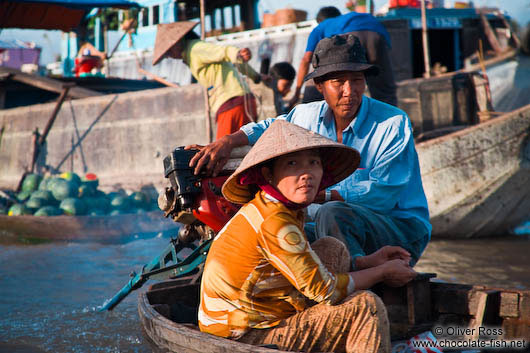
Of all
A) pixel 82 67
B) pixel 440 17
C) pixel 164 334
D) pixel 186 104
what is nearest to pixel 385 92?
pixel 164 334

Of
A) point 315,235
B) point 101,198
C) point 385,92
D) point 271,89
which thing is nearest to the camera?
point 315,235

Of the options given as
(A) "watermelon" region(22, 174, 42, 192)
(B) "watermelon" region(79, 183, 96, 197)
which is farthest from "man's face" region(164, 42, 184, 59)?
(A) "watermelon" region(22, 174, 42, 192)

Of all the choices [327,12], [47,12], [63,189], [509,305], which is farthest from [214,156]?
[47,12]

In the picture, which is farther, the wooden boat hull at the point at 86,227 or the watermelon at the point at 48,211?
the watermelon at the point at 48,211

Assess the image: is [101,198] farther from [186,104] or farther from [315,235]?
[315,235]

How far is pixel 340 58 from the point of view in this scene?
296cm

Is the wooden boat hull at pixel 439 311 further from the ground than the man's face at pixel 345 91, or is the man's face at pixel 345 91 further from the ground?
the man's face at pixel 345 91

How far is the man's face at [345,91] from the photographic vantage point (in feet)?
9.84

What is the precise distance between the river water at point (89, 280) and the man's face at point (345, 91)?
1968 mm

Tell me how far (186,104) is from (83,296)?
5.01 m

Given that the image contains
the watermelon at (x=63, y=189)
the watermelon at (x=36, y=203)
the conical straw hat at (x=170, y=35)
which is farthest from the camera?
the watermelon at (x=63, y=189)

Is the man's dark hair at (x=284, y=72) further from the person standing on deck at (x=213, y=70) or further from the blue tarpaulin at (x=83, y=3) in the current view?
the blue tarpaulin at (x=83, y=3)

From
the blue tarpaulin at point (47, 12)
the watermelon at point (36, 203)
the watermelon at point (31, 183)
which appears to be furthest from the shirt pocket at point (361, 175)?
the blue tarpaulin at point (47, 12)

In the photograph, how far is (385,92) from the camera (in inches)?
225
